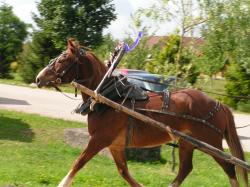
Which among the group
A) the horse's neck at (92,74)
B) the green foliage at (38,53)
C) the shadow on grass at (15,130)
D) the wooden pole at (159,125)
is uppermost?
the horse's neck at (92,74)

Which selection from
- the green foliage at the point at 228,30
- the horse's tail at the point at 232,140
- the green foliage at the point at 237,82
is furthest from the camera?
the green foliage at the point at 237,82

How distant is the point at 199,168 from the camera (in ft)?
34.9

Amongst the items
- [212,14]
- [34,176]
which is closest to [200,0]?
[212,14]

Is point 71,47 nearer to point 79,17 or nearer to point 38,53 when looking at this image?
point 79,17

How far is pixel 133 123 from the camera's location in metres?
6.95

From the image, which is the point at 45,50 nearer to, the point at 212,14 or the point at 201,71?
the point at 201,71

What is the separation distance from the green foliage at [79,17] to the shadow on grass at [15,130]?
7.49 m

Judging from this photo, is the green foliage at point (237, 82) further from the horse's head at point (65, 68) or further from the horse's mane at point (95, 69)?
the horse's head at point (65, 68)

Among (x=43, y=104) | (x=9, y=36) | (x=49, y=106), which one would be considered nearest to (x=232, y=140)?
(x=49, y=106)

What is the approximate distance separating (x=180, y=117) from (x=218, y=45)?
294 inches

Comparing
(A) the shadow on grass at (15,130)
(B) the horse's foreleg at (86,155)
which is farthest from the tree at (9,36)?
(B) the horse's foreleg at (86,155)

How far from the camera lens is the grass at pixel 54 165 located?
8.00 meters

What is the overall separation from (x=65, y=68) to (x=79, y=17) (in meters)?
14.5

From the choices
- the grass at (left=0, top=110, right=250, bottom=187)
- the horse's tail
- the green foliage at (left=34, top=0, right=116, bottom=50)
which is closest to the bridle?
the grass at (left=0, top=110, right=250, bottom=187)
